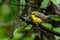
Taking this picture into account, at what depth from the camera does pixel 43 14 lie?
2.16 metres

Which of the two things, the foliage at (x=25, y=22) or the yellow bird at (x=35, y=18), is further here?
the yellow bird at (x=35, y=18)

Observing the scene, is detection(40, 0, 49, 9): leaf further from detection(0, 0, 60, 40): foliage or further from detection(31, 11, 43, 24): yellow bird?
detection(31, 11, 43, 24): yellow bird

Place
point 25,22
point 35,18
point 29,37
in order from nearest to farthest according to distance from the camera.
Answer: point 25,22
point 29,37
point 35,18

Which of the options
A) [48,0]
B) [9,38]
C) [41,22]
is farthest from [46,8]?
[9,38]

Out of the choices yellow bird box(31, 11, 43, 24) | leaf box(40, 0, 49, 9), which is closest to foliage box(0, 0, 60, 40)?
leaf box(40, 0, 49, 9)

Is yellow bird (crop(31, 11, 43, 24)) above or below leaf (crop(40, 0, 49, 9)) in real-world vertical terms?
below

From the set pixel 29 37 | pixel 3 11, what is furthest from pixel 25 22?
pixel 3 11

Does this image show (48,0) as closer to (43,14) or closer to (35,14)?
(43,14)

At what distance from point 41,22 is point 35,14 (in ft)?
0.56

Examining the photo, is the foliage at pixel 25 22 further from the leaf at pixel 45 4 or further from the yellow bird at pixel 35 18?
the yellow bird at pixel 35 18

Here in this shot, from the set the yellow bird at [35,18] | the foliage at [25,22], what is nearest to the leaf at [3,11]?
the foliage at [25,22]

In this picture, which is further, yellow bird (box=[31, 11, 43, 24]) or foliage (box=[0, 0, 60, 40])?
yellow bird (box=[31, 11, 43, 24])

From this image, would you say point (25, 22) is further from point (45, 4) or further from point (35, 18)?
point (35, 18)

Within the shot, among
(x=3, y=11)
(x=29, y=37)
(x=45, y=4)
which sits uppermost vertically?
(x=45, y=4)
